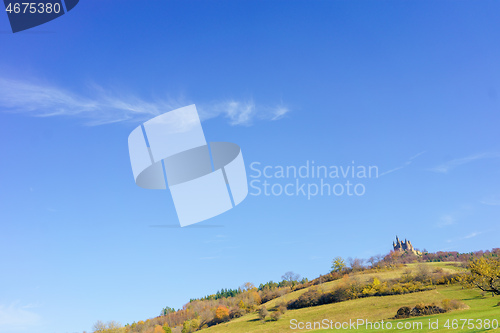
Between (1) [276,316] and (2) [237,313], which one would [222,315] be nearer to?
(2) [237,313]

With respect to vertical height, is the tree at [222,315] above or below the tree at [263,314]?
below

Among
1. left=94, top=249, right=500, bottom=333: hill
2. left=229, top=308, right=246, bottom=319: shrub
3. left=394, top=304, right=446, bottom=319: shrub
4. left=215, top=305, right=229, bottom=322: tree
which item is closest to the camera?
left=394, top=304, right=446, bottom=319: shrub

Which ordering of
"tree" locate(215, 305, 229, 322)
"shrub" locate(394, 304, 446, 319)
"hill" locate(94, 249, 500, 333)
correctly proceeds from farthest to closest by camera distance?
"tree" locate(215, 305, 229, 322)
"hill" locate(94, 249, 500, 333)
"shrub" locate(394, 304, 446, 319)

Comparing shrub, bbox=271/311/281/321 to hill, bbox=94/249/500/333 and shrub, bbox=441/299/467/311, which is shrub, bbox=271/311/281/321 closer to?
hill, bbox=94/249/500/333

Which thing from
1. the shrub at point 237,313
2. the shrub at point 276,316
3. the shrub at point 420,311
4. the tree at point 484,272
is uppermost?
the tree at point 484,272

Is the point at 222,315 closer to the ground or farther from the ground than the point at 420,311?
closer to the ground

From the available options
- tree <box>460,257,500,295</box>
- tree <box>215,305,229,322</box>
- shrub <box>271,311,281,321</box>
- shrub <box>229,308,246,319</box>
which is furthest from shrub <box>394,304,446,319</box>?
tree <box>215,305,229,322</box>

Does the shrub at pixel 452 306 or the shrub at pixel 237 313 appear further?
the shrub at pixel 237 313

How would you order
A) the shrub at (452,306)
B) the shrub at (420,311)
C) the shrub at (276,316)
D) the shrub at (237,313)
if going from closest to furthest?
the shrub at (420,311), the shrub at (452,306), the shrub at (276,316), the shrub at (237,313)

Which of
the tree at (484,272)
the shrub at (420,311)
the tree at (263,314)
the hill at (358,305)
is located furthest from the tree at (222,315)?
the tree at (484,272)

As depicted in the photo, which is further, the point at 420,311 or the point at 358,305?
the point at 358,305

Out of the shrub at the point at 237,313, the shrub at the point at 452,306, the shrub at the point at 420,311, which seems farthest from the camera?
the shrub at the point at 237,313

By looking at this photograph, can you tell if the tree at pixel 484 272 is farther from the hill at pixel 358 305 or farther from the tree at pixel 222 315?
the tree at pixel 222 315

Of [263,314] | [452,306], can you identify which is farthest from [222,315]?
[452,306]
